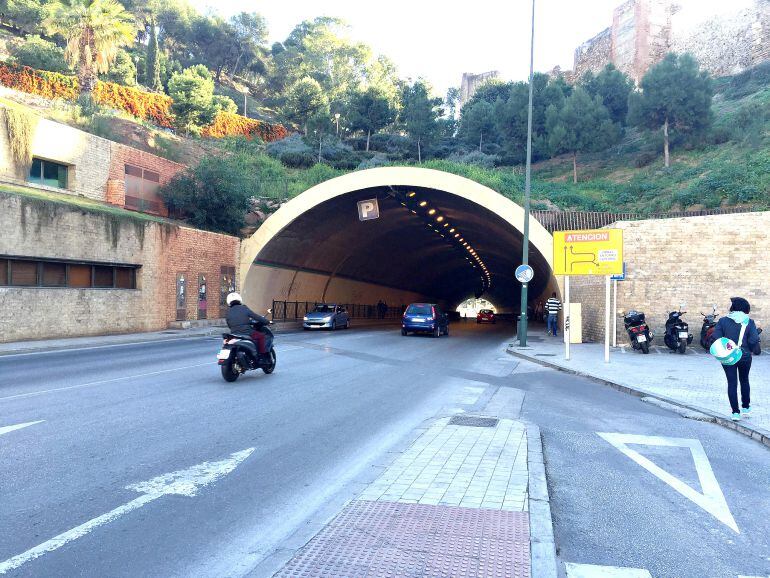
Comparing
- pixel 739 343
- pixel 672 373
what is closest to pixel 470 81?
pixel 672 373

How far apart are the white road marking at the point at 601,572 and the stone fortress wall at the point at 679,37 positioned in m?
70.9

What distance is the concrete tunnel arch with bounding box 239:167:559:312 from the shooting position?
27734mm

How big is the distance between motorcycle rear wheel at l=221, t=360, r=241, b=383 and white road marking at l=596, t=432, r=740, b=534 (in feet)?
21.6

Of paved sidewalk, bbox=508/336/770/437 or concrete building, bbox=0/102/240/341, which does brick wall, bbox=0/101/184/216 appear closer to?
concrete building, bbox=0/102/240/341

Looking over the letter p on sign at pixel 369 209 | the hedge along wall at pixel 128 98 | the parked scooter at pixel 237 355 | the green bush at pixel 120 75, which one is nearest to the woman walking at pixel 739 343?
the parked scooter at pixel 237 355

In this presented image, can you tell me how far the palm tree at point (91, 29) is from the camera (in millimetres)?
35031

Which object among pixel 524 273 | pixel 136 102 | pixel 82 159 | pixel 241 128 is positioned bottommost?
pixel 524 273

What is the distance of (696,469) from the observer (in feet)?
21.1

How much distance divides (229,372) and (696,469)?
7883 mm

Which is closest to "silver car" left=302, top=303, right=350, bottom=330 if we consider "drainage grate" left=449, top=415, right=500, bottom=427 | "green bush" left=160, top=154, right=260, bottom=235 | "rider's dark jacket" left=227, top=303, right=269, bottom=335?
"green bush" left=160, top=154, right=260, bottom=235

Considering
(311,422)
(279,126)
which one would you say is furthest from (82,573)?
(279,126)

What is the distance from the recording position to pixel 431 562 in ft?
12.3

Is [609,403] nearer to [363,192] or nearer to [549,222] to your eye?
[549,222]

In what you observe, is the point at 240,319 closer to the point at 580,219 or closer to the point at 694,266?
the point at 694,266
